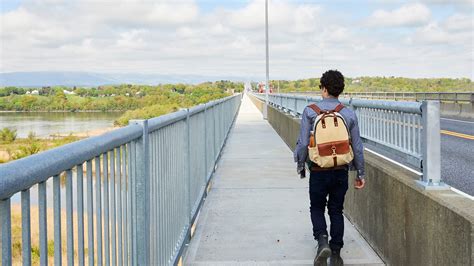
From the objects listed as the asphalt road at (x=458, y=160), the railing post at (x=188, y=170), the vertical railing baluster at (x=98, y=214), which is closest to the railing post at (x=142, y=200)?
the vertical railing baluster at (x=98, y=214)

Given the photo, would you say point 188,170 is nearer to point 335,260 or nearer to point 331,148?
point 335,260

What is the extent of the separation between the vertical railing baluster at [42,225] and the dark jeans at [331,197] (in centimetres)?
328

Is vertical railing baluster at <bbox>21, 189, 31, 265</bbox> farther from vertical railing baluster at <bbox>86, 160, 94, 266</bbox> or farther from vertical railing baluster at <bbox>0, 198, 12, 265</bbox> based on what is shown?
vertical railing baluster at <bbox>86, 160, 94, 266</bbox>

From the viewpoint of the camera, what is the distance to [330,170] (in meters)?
4.78

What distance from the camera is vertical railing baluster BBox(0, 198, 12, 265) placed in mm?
1476

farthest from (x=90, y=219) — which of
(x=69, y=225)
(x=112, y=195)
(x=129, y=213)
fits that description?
(x=129, y=213)

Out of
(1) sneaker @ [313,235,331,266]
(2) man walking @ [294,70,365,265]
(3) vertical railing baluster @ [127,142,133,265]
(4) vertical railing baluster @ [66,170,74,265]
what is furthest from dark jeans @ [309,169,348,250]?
(4) vertical railing baluster @ [66,170,74,265]

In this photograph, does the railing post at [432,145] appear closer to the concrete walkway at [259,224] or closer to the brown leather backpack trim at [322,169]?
the brown leather backpack trim at [322,169]

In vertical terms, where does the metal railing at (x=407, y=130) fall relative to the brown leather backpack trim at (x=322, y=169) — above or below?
above

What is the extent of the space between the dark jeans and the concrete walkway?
1.40 ft

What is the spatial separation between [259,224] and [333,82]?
103 inches

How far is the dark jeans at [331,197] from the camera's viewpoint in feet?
15.9

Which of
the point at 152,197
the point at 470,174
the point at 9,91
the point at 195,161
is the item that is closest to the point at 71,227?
the point at 152,197

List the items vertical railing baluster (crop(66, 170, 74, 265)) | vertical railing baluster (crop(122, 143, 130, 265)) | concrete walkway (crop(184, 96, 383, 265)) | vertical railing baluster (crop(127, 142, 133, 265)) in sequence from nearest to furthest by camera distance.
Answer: vertical railing baluster (crop(66, 170, 74, 265)), vertical railing baluster (crop(122, 143, 130, 265)), vertical railing baluster (crop(127, 142, 133, 265)), concrete walkway (crop(184, 96, 383, 265))
